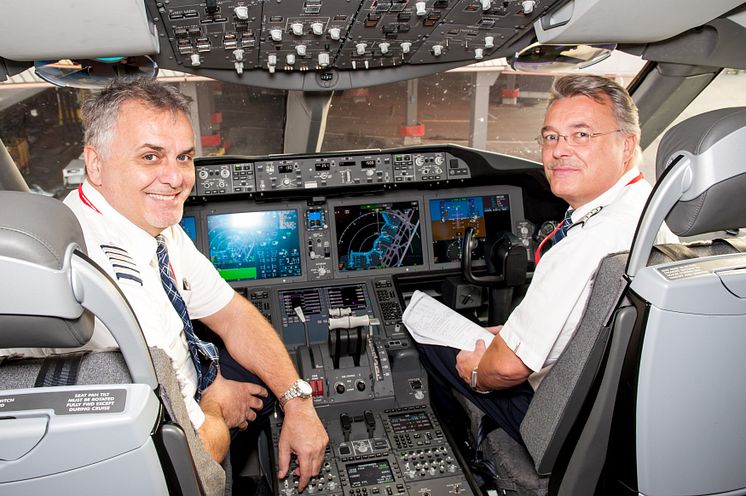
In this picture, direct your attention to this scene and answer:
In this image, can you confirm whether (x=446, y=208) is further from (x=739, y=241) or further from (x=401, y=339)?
(x=739, y=241)

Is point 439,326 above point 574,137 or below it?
below

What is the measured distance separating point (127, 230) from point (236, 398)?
673mm

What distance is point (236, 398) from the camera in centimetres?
183

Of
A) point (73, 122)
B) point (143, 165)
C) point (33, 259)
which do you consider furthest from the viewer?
point (73, 122)

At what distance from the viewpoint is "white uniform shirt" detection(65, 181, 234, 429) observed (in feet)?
4.33

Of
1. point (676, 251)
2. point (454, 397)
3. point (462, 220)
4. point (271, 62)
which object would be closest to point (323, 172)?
point (271, 62)

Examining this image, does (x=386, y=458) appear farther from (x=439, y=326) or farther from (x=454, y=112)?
(x=454, y=112)

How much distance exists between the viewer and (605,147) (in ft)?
5.57

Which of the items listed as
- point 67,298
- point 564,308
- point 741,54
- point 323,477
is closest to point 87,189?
point 67,298

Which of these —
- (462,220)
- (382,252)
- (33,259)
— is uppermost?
(33,259)

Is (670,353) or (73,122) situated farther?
(73,122)

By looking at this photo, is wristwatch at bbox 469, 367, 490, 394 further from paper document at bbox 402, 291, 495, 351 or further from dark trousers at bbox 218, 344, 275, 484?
dark trousers at bbox 218, 344, 275, 484

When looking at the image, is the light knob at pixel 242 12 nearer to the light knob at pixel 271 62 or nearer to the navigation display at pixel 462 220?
the light knob at pixel 271 62

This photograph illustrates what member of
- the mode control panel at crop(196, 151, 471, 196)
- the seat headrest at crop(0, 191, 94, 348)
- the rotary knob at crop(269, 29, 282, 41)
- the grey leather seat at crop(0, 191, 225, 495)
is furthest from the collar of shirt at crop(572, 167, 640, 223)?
the seat headrest at crop(0, 191, 94, 348)
